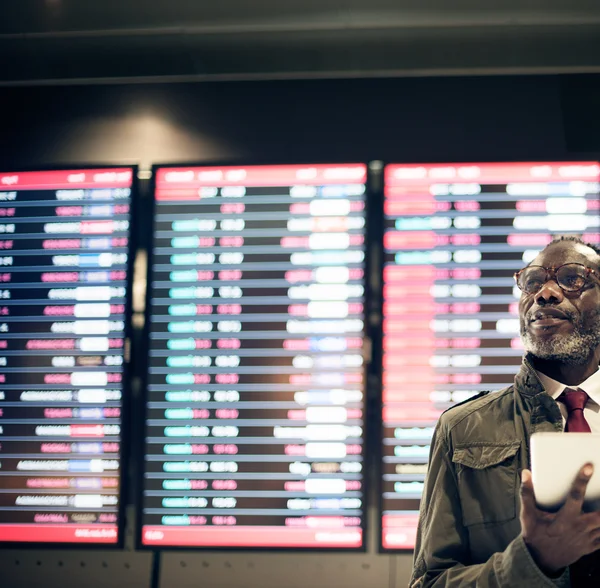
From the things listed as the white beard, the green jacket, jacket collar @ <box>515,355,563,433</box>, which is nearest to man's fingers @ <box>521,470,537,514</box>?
the green jacket

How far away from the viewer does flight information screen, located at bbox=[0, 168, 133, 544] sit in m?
3.00

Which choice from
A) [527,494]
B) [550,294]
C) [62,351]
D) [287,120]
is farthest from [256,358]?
[527,494]

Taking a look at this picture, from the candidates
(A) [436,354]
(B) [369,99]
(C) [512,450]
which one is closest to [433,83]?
(B) [369,99]

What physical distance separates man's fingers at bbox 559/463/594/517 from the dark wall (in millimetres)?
2253

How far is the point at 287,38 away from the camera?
3.34m

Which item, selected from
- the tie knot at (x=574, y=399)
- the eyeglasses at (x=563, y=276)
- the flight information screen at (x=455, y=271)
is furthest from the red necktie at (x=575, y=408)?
the flight information screen at (x=455, y=271)

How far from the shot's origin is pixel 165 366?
10.0ft

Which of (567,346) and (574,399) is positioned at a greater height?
(567,346)

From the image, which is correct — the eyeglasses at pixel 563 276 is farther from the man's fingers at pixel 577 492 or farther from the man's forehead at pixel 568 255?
the man's fingers at pixel 577 492

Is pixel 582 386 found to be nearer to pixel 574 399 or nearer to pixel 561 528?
pixel 574 399

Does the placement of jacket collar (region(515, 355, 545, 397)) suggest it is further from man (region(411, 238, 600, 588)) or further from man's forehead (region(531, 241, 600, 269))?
man's forehead (region(531, 241, 600, 269))

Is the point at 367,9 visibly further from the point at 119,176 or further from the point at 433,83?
the point at 119,176

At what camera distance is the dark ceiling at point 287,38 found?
312 centimetres

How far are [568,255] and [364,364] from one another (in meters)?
1.34
